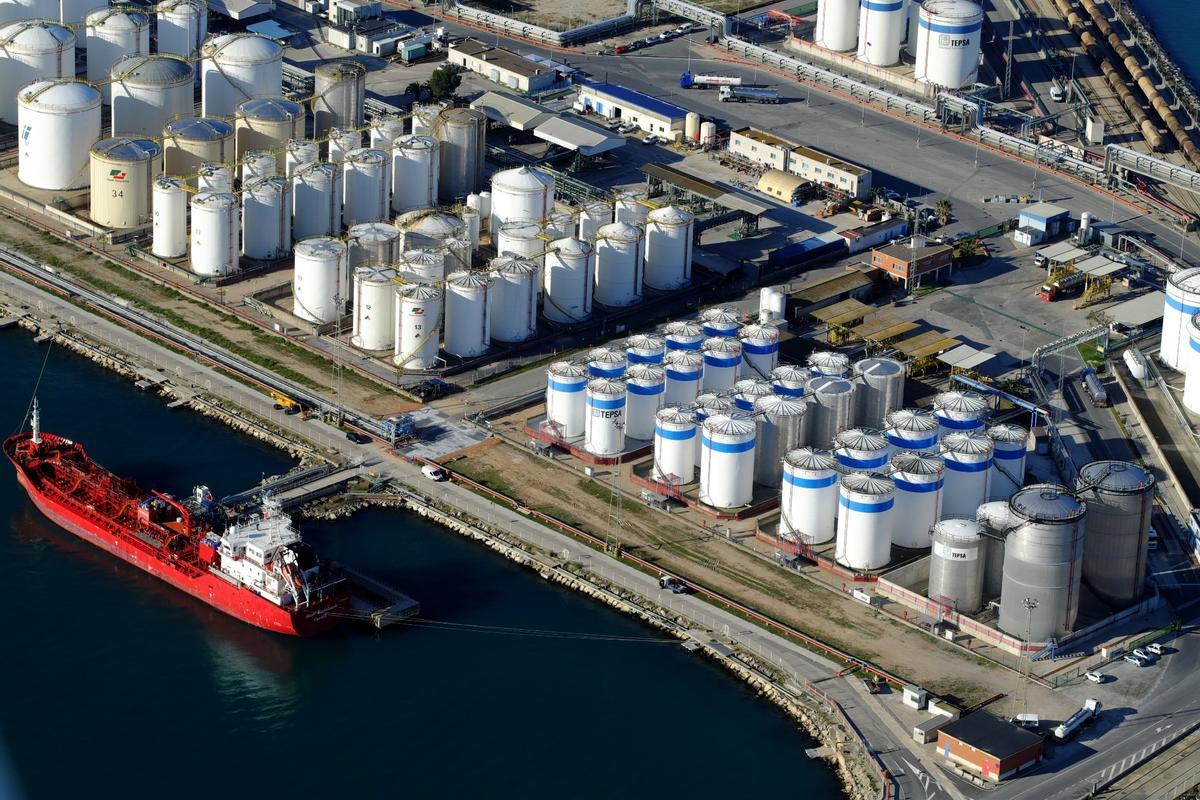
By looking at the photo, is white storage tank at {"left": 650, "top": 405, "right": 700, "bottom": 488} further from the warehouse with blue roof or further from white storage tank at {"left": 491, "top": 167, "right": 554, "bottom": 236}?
the warehouse with blue roof

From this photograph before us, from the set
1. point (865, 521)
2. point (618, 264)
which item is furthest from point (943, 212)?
point (865, 521)

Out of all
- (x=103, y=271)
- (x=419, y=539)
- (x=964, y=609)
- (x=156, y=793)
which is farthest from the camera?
(x=103, y=271)

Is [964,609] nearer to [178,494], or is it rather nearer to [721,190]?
[178,494]

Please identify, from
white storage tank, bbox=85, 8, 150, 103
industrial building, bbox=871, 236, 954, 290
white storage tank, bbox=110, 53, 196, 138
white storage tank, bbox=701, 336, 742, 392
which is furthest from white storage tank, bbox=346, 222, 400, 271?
white storage tank, bbox=85, 8, 150, 103

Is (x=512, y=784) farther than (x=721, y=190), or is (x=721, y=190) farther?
(x=721, y=190)

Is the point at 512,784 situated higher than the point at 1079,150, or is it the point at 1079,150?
the point at 1079,150

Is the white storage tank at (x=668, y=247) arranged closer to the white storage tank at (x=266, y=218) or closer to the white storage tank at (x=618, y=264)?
the white storage tank at (x=618, y=264)

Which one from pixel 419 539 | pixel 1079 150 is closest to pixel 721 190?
pixel 1079 150
